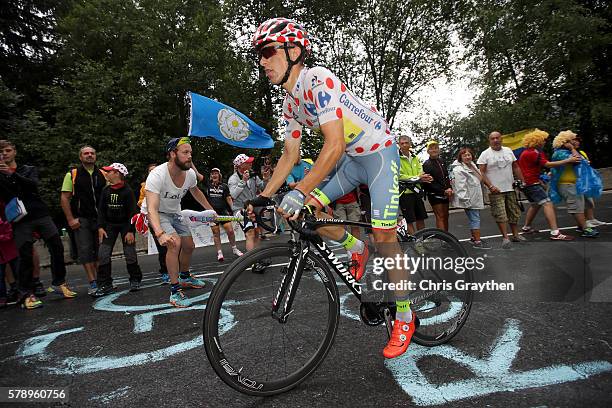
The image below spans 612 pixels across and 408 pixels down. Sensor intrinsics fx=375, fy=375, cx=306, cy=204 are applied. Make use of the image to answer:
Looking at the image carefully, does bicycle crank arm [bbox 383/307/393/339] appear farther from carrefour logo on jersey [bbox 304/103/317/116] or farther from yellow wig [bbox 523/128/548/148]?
yellow wig [bbox 523/128/548/148]

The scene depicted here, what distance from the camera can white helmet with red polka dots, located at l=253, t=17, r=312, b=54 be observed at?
8.02 ft

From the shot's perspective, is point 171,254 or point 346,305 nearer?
point 346,305

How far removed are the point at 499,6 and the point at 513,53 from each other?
9.06 feet

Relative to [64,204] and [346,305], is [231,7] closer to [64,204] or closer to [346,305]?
[64,204]

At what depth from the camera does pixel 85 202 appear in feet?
19.1

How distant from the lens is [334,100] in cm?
242

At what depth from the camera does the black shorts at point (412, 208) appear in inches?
273

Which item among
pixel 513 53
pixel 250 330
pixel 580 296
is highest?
pixel 513 53

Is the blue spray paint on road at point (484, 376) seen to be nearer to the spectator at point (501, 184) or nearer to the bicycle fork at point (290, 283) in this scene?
the bicycle fork at point (290, 283)

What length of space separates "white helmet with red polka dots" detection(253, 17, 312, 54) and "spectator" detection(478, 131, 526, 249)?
5667 mm

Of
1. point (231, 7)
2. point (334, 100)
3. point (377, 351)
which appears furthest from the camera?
point (231, 7)

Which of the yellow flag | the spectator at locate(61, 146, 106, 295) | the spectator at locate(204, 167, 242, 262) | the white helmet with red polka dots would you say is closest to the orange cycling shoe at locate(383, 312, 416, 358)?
the white helmet with red polka dots

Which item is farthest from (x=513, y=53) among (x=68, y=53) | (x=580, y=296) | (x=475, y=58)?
(x=68, y=53)

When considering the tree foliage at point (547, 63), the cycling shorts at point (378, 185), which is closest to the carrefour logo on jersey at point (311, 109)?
the cycling shorts at point (378, 185)
